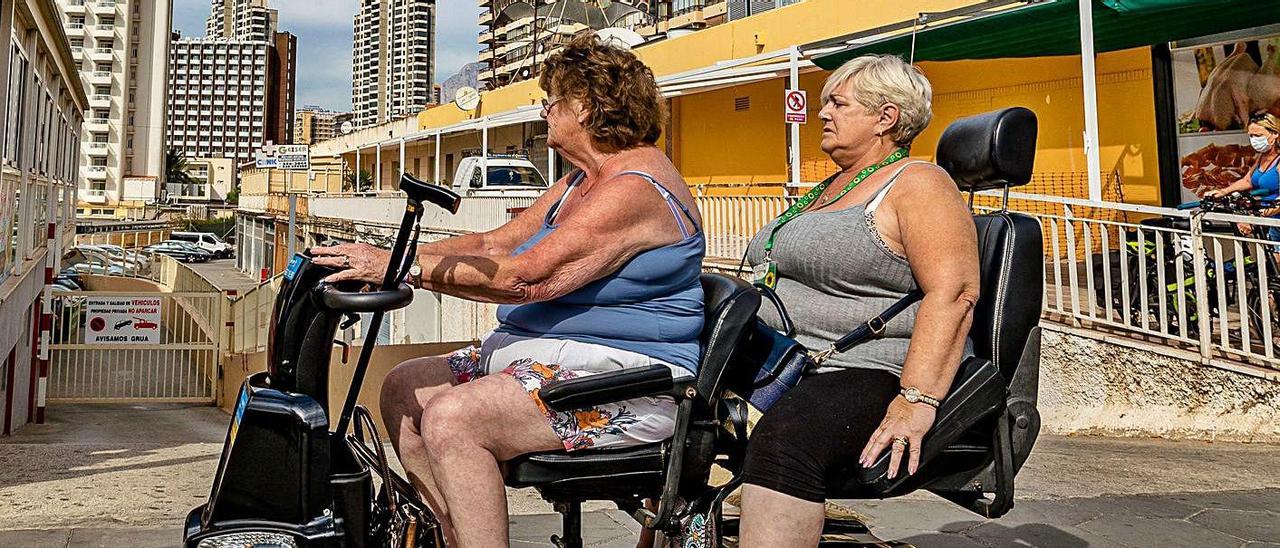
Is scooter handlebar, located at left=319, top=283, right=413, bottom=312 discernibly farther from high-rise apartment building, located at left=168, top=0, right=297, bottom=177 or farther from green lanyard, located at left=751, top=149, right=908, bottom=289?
high-rise apartment building, located at left=168, top=0, right=297, bottom=177

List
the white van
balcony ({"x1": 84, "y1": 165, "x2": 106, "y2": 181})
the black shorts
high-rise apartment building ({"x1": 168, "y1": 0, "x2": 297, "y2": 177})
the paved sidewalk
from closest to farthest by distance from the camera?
1. the black shorts
2. the paved sidewalk
3. the white van
4. balcony ({"x1": 84, "y1": 165, "x2": 106, "y2": 181})
5. high-rise apartment building ({"x1": 168, "y1": 0, "x2": 297, "y2": 177})

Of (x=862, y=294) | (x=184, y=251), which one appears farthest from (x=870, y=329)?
(x=184, y=251)

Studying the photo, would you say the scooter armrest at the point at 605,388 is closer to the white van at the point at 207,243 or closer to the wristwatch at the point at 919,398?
the wristwatch at the point at 919,398

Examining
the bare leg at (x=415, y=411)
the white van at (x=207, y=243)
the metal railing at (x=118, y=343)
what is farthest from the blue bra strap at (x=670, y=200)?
the white van at (x=207, y=243)

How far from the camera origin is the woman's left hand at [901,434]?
218cm

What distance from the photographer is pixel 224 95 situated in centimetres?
18162

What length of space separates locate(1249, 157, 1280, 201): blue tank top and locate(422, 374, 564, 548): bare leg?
675 cm

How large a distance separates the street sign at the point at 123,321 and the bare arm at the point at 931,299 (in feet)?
48.3

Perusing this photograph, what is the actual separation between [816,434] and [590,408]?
0.47m

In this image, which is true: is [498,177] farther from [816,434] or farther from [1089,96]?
[816,434]

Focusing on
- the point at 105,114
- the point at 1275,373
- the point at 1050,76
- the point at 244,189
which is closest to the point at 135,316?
the point at 1050,76

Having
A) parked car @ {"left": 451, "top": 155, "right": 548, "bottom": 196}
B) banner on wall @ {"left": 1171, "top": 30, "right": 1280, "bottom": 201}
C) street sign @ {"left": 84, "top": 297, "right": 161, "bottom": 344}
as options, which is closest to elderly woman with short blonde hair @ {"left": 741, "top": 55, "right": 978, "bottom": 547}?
banner on wall @ {"left": 1171, "top": 30, "right": 1280, "bottom": 201}

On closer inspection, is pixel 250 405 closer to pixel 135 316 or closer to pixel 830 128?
pixel 830 128

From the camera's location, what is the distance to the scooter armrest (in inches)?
82.7
